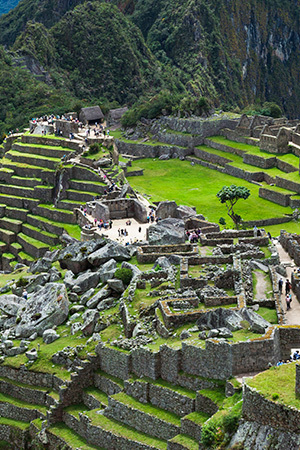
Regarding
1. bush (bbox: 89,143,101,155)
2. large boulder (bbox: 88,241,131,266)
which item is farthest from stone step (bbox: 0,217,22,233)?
large boulder (bbox: 88,241,131,266)

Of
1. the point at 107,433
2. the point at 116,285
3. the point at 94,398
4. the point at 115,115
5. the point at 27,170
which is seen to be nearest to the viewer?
the point at 107,433

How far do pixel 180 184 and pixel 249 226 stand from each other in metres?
28.4

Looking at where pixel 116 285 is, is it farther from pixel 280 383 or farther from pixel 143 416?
pixel 280 383

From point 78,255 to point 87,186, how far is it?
35398 millimetres

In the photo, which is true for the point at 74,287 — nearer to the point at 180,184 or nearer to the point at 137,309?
the point at 137,309

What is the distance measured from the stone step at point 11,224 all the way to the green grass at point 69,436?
48.0 meters

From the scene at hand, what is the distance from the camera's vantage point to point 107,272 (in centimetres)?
4766

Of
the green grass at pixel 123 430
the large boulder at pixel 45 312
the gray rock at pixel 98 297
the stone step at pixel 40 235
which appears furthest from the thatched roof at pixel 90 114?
the green grass at pixel 123 430

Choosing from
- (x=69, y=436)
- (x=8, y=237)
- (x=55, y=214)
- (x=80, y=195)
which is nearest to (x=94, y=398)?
(x=69, y=436)

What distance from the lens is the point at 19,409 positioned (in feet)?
143

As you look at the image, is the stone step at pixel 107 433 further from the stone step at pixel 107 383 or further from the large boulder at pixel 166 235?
the large boulder at pixel 166 235

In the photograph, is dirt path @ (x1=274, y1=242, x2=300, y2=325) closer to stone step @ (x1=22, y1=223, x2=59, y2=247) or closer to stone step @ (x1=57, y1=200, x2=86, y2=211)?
stone step @ (x1=22, y1=223, x2=59, y2=247)

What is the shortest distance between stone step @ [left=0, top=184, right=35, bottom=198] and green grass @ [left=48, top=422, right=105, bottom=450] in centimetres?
5212

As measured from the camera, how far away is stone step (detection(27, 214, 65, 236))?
81812 millimetres
